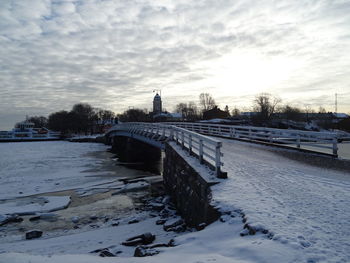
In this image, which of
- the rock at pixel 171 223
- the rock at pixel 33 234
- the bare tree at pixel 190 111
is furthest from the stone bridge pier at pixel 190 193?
the bare tree at pixel 190 111

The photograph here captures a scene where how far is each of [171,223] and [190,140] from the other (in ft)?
11.9

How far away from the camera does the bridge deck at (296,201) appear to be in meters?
3.95

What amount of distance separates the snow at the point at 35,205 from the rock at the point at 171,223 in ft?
17.9

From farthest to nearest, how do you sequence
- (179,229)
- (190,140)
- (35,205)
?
(35,205), (190,140), (179,229)

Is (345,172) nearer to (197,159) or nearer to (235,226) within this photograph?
(197,159)

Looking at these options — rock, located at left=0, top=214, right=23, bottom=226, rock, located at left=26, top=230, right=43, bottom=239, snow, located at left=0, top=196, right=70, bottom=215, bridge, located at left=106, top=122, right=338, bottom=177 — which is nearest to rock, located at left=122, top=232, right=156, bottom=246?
bridge, located at left=106, top=122, right=338, bottom=177

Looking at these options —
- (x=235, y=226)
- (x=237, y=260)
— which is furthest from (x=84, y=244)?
(x=237, y=260)

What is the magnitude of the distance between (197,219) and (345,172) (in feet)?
16.7

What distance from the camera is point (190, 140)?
10.9 metres

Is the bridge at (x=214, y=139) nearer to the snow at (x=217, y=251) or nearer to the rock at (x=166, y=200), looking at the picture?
the rock at (x=166, y=200)

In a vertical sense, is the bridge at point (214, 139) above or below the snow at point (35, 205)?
above

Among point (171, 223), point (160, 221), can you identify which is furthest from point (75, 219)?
point (171, 223)

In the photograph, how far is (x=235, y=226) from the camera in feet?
15.8

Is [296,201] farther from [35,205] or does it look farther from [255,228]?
[35,205]
